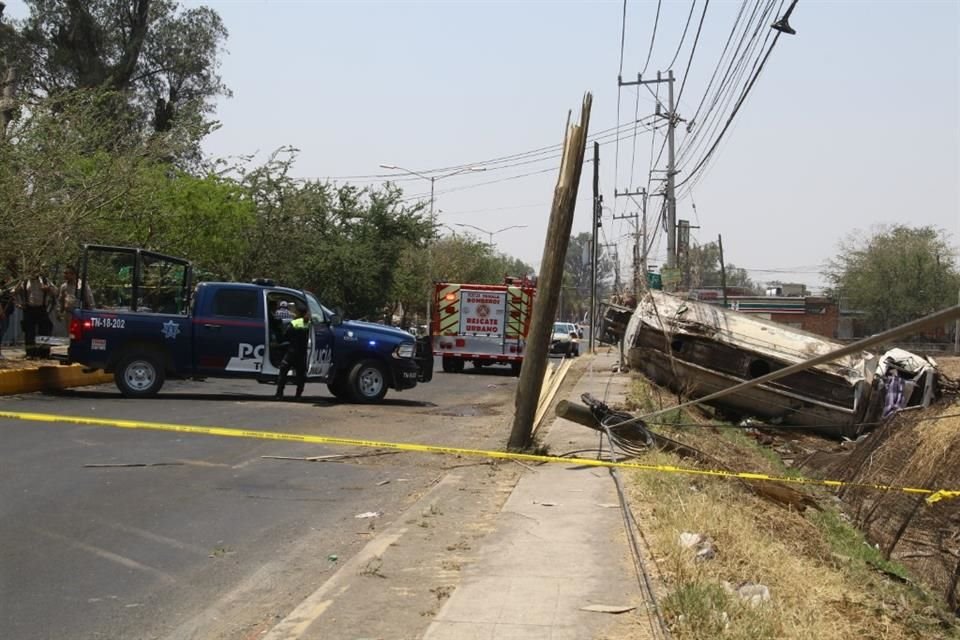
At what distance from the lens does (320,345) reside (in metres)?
17.0

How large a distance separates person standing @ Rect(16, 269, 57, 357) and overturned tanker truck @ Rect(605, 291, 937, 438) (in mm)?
12727

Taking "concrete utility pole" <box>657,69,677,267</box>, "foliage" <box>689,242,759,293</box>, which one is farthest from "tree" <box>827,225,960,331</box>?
"foliage" <box>689,242,759,293</box>

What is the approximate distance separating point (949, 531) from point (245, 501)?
7836mm

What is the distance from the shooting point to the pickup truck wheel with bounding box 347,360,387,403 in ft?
56.4

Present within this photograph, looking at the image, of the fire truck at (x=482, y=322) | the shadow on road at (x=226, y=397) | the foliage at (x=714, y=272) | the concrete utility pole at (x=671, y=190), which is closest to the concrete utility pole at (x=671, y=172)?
the concrete utility pole at (x=671, y=190)

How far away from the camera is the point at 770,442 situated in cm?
2011

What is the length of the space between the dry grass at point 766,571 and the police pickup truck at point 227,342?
7.25 meters

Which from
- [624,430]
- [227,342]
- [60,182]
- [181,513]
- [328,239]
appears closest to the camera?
[181,513]

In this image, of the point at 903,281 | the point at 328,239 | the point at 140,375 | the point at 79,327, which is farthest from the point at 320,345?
the point at 903,281

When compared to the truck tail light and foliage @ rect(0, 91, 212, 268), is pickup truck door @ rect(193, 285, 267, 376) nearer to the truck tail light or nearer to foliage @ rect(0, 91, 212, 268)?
the truck tail light

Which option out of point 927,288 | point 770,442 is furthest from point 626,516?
point 927,288

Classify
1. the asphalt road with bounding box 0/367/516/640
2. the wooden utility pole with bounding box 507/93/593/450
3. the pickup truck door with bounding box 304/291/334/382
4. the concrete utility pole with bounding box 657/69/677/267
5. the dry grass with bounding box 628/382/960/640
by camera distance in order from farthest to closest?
the concrete utility pole with bounding box 657/69/677/267 < the pickup truck door with bounding box 304/291/334/382 < the wooden utility pole with bounding box 507/93/593/450 < the asphalt road with bounding box 0/367/516/640 < the dry grass with bounding box 628/382/960/640

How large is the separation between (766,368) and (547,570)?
16.2 meters

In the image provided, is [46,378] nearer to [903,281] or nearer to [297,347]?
[297,347]
